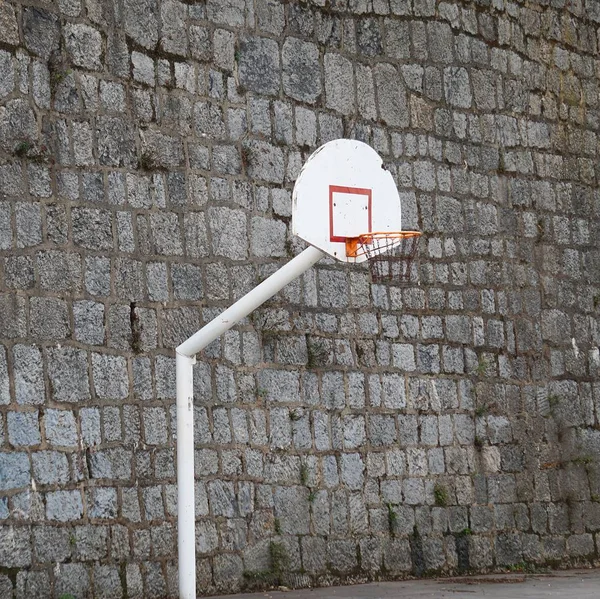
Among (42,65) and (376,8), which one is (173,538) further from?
(376,8)

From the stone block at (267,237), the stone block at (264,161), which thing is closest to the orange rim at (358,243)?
the stone block at (267,237)

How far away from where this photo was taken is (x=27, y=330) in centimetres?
779

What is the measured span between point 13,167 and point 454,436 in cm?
426

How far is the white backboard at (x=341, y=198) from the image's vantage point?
6.84 meters

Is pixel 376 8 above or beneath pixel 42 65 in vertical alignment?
above

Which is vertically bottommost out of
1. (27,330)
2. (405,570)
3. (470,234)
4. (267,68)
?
(405,570)

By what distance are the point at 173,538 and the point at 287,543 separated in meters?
1.03

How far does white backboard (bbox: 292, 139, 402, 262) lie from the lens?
6.84 metres

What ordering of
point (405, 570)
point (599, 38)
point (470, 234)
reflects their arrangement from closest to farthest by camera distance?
point (405, 570) → point (470, 234) → point (599, 38)

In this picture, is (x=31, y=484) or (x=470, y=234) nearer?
(x=31, y=484)

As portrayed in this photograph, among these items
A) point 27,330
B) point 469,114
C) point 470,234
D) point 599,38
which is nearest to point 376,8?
point 469,114

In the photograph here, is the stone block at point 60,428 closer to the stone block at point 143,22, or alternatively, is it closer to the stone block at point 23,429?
the stone block at point 23,429

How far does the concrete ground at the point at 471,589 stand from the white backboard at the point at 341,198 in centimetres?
272

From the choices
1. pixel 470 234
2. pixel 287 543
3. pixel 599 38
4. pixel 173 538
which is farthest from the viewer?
pixel 599 38
